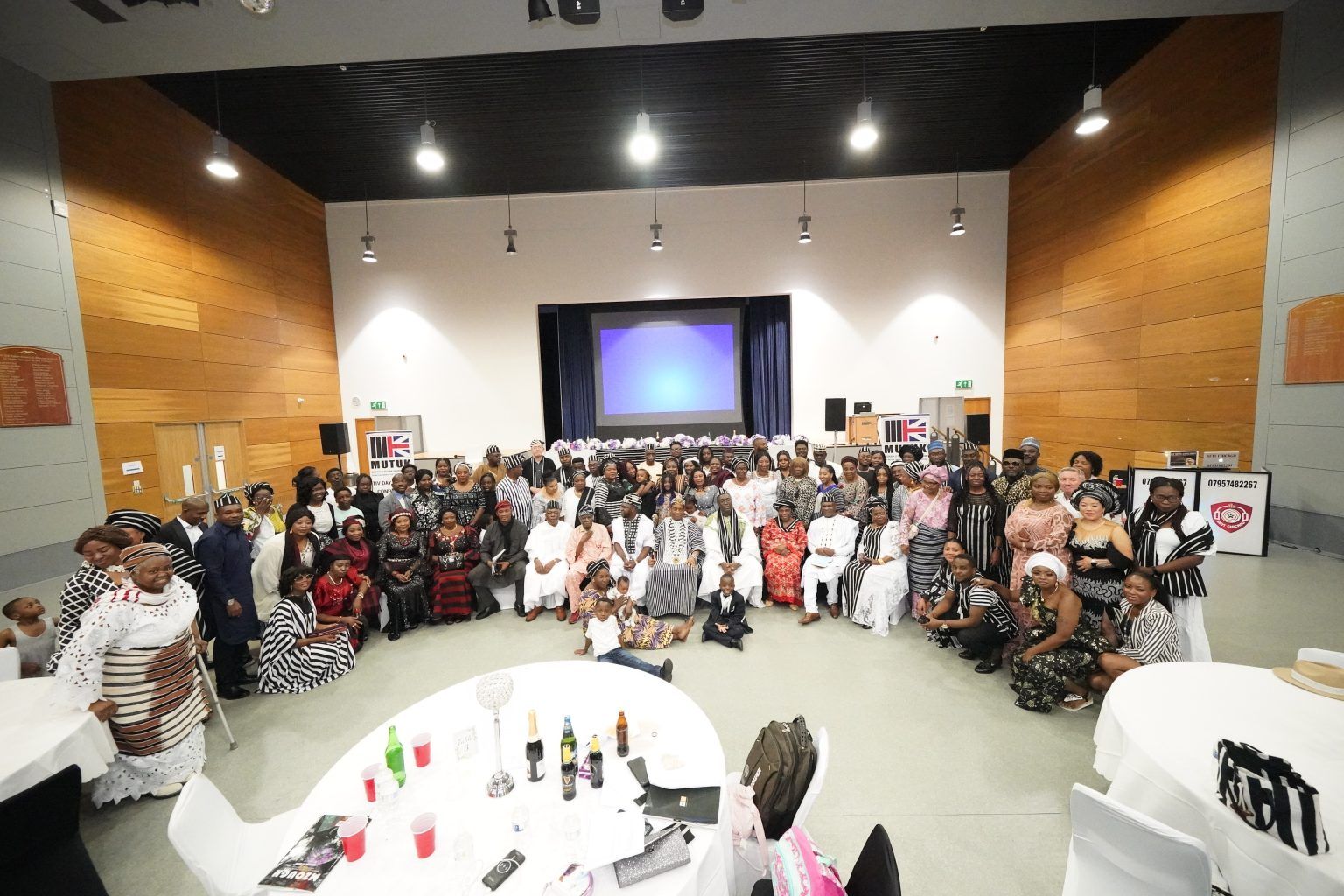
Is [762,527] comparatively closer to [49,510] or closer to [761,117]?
[761,117]

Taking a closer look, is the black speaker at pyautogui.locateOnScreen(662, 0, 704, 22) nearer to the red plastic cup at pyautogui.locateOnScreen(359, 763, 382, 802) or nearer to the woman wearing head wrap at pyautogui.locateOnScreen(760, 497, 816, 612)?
the woman wearing head wrap at pyautogui.locateOnScreen(760, 497, 816, 612)

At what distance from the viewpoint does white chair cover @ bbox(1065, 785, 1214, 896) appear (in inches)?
52.9

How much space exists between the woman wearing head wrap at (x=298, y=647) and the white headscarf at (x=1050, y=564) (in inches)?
206

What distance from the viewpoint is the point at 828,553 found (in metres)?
4.88

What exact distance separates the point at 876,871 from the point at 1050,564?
270 cm

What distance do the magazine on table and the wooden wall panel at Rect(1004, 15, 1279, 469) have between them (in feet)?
30.2

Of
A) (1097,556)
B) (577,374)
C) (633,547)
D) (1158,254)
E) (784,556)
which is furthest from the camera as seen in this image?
(577,374)

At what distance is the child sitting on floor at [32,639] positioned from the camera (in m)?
2.82

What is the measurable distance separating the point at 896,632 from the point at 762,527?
163cm

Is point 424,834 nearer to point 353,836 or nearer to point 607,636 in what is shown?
point 353,836

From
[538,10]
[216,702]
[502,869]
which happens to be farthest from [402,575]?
[538,10]

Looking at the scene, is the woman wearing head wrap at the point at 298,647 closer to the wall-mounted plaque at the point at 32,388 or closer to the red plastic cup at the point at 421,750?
the red plastic cup at the point at 421,750

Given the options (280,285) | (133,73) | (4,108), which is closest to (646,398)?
(280,285)

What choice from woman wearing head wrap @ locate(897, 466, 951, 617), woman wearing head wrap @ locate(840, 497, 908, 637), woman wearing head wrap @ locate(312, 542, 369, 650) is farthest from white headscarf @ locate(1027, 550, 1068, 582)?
woman wearing head wrap @ locate(312, 542, 369, 650)
